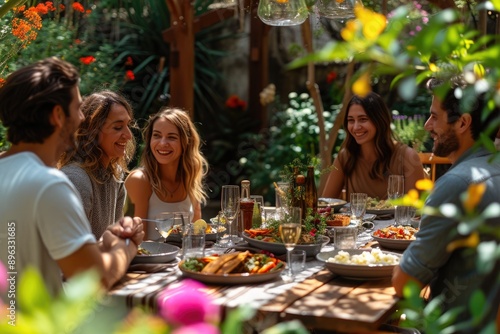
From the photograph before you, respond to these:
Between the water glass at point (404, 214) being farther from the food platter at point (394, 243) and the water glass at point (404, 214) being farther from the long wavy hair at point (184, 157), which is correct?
the long wavy hair at point (184, 157)

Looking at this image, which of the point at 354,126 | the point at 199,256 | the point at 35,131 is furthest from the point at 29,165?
the point at 354,126

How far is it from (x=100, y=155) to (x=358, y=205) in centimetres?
128

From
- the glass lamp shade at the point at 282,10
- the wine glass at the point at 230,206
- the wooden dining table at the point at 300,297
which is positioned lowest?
the wooden dining table at the point at 300,297

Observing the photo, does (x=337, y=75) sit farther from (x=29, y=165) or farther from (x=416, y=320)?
(x=416, y=320)

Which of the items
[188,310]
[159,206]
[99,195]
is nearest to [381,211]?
[159,206]

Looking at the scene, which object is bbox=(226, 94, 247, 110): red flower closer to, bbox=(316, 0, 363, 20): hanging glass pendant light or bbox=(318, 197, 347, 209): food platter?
bbox=(318, 197, 347, 209): food platter

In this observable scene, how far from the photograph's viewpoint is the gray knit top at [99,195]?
3.44 meters

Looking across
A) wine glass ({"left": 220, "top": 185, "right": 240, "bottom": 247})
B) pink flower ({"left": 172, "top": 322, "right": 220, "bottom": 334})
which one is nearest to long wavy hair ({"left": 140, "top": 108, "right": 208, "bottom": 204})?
wine glass ({"left": 220, "top": 185, "right": 240, "bottom": 247})

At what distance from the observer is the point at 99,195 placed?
356 cm

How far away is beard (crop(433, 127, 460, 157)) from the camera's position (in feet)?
8.89

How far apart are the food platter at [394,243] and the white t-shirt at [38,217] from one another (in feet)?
4.85

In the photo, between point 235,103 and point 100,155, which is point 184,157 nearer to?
point 100,155

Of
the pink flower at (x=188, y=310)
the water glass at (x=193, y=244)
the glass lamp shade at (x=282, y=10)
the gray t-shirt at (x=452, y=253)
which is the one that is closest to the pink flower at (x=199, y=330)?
the pink flower at (x=188, y=310)

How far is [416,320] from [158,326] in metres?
0.69
